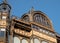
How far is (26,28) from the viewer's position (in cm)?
3547

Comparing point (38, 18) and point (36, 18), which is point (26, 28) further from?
point (38, 18)

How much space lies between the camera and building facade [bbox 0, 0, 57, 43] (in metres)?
33.0

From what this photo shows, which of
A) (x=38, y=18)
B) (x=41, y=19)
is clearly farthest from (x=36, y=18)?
(x=41, y=19)

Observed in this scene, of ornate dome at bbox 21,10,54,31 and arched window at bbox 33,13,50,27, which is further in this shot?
arched window at bbox 33,13,50,27

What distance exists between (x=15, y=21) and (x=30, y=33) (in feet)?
10.6

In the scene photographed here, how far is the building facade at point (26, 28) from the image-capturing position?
32997 millimetres

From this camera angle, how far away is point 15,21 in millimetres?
34469

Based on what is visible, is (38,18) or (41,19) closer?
(38,18)

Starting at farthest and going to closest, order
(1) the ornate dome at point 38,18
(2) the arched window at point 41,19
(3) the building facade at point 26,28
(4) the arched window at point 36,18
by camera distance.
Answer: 1. (2) the arched window at point 41,19
2. (4) the arched window at point 36,18
3. (1) the ornate dome at point 38,18
4. (3) the building facade at point 26,28

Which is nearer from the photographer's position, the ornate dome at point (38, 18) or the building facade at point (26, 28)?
the building facade at point (26, 28)

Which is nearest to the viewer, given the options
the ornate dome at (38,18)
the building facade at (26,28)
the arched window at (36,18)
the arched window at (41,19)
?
the building facade at (26,28)

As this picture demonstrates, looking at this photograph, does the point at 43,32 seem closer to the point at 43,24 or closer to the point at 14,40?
the point at 43,24

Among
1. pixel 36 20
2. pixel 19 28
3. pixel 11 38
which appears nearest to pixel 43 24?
pixel 36 20

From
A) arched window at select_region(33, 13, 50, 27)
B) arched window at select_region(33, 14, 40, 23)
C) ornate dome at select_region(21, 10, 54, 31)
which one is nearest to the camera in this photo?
ornate dome at select_region(21, 10, 54, 31)
